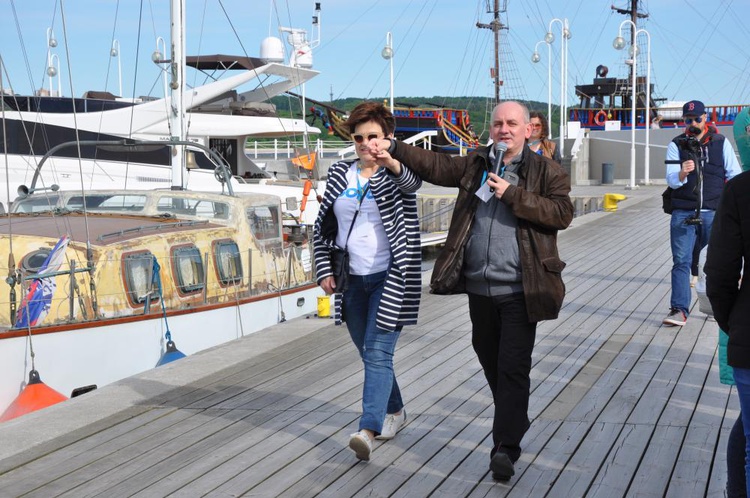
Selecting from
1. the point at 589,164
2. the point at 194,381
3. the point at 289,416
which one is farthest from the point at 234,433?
the point at 589,164

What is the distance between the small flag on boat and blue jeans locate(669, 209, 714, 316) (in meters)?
5.56

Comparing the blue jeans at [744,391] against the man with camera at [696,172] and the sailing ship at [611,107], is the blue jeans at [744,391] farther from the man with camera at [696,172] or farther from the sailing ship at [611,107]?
the sailing ship at [611,107]

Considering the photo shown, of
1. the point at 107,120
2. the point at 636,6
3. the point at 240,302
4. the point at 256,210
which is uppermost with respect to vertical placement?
the point at 636,6

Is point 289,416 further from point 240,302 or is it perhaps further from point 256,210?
point 256,210

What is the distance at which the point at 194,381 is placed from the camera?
7164 millimetres

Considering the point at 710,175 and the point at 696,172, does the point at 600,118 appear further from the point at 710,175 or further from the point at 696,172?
the point at 696,172

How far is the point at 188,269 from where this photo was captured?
11.2 metres

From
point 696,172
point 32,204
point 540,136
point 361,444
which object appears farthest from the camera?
point 32,204

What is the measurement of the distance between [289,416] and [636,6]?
179 feet

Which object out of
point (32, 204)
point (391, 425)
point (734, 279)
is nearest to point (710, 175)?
point (391, 425)

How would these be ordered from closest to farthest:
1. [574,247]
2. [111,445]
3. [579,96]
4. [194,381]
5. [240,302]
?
[111,445]
[194,381]
[240,302]
[574,247]
[579,96]

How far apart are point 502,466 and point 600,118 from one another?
56.6 meters

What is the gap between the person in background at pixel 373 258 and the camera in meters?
5.09

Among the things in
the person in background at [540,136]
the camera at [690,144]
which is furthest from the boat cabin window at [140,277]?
the camera at [690,144]
